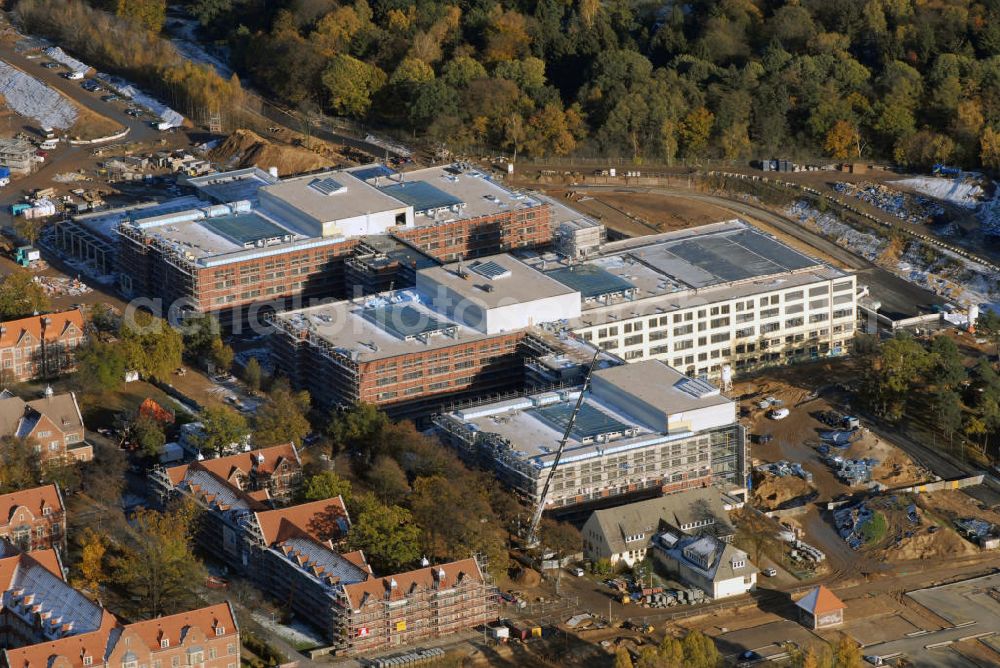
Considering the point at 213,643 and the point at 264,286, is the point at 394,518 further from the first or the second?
the point at 264,286

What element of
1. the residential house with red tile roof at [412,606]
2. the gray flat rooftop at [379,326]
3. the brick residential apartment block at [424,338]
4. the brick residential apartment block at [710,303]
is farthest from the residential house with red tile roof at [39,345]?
the residential house with red tile roof at [412,606]

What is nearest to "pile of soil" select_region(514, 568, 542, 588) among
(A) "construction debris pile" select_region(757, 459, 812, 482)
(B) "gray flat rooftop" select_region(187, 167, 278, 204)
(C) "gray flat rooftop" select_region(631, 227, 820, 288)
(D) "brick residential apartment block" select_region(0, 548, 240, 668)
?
(D) "brick residential apartment block" select_region(0, 548, 240, 668)

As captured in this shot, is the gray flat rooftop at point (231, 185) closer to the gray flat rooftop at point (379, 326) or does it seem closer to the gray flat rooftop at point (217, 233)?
the gray flat rooftop at point (217, 233)

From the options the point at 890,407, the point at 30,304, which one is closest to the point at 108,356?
the point at 30,304

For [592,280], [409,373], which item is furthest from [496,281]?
[409,373]

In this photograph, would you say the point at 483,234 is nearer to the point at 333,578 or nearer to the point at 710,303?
the point at 710,303

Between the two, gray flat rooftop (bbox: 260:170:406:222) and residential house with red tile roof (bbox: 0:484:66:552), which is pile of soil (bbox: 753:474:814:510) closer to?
gray flat rooftop (bbox: 260:170:406:222)

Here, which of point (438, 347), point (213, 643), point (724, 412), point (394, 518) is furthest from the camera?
point (438, 347)
